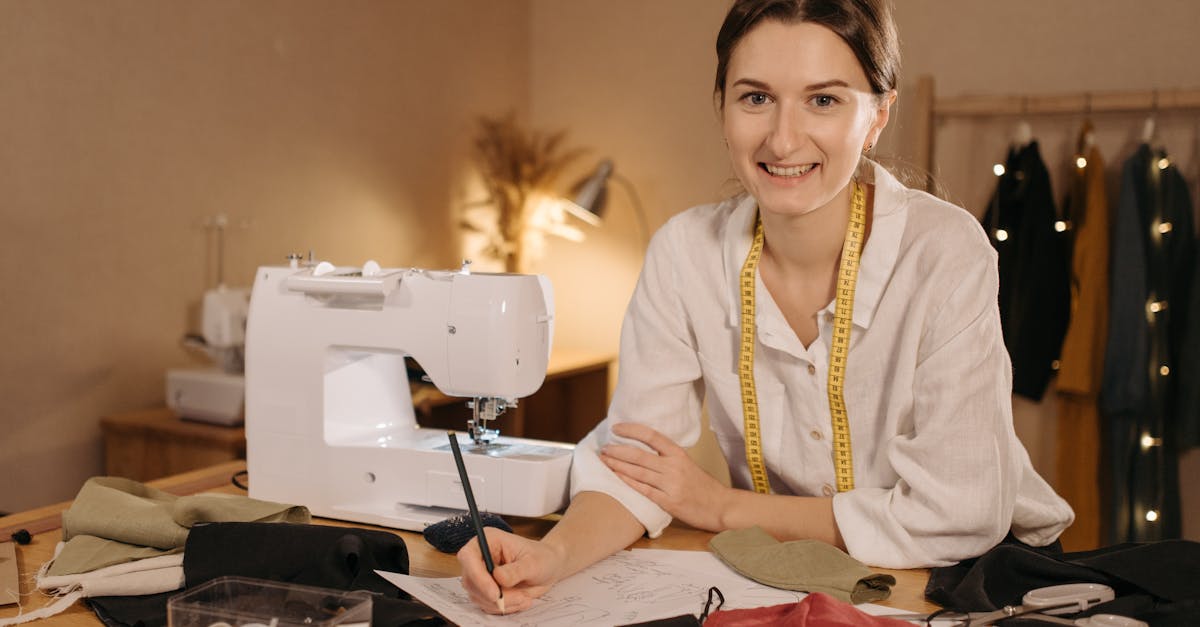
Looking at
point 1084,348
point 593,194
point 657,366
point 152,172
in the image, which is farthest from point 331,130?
point 1084,348

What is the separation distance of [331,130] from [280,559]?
8.26 feet

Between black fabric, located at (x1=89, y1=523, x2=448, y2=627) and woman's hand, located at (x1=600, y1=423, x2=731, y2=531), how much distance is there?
1.13ft

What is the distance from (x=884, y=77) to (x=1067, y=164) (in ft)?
8.37

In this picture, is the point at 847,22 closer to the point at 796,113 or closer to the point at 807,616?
the point at 796,113

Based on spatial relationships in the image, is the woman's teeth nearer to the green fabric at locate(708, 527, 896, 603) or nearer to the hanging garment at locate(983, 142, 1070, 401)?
the green fabric at locate(708, 527, 896, 603)

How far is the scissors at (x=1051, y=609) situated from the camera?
990 mm

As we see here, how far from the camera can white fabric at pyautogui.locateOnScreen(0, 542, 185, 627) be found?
1.10 m

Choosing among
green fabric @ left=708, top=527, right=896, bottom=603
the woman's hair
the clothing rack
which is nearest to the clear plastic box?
green fabric @ left=708, top=527, right=896, bottom=603

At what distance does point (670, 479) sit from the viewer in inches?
53.3

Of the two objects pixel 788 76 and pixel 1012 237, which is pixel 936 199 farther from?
pixel 1012 237

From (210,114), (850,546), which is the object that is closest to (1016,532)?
(850,546)

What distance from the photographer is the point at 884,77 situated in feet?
4.35

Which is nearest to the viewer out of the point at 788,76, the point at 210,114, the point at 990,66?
the point at 788,76

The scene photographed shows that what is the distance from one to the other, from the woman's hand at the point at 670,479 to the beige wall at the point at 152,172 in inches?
71.6
